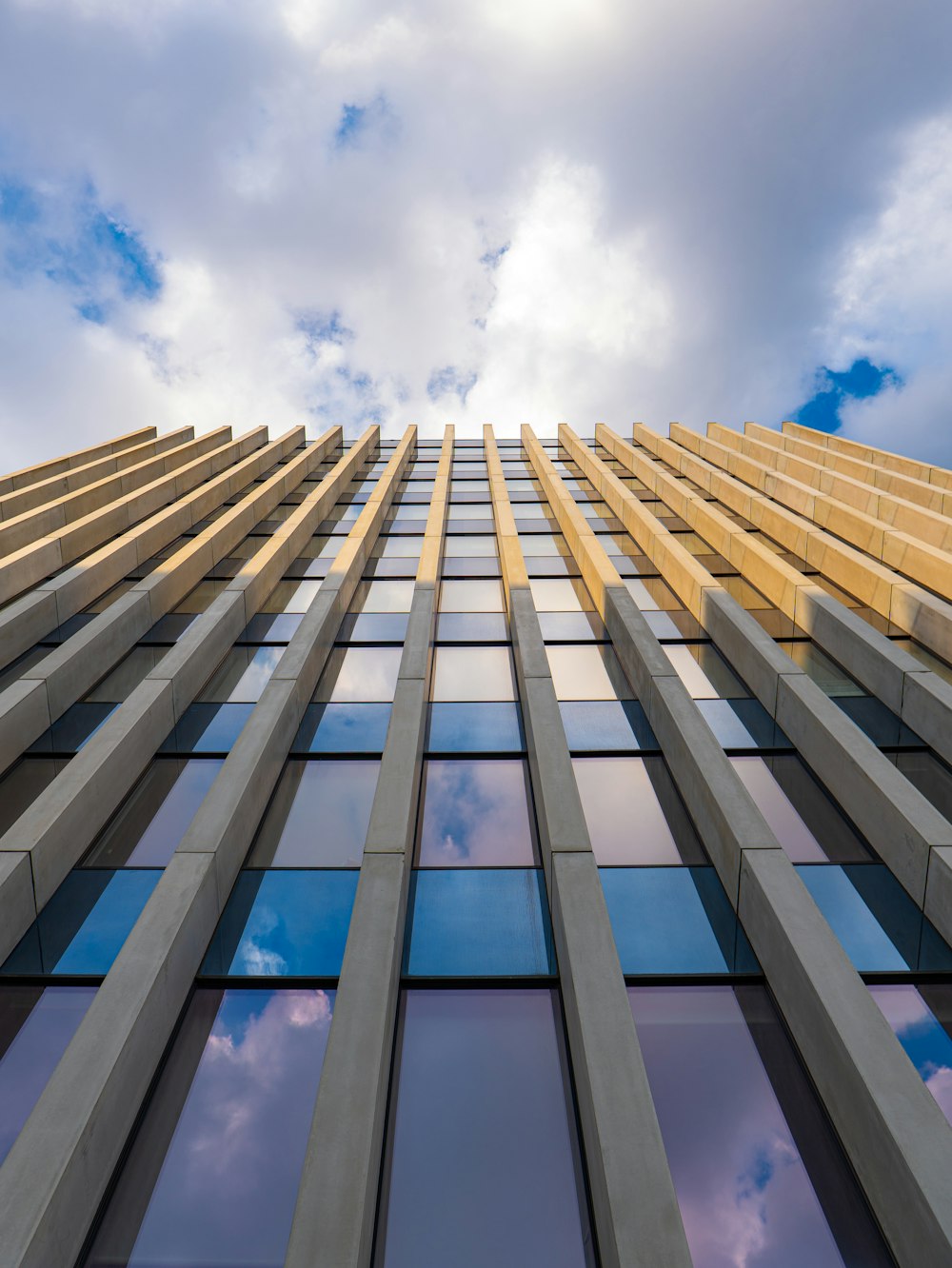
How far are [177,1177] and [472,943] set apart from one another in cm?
357

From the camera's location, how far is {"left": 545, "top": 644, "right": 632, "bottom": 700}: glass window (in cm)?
1484

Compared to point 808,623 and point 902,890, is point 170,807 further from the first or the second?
point 808,623

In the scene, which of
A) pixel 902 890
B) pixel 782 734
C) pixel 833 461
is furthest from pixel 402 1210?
pixel 833 461

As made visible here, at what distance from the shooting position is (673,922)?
929cm

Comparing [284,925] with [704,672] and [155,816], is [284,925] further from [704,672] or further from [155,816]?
[704,672]

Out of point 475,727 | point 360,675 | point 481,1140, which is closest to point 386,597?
point 360,675

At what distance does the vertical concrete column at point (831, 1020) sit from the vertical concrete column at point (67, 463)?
2384 cm

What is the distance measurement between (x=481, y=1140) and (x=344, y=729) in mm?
7540

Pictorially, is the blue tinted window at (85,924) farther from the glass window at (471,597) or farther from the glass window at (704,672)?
the glass window at (471,597)

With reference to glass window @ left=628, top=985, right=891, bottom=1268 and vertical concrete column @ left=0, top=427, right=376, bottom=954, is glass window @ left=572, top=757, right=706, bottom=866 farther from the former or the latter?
vertical concrete column @ left=0, top=427, right=376, bottom=954

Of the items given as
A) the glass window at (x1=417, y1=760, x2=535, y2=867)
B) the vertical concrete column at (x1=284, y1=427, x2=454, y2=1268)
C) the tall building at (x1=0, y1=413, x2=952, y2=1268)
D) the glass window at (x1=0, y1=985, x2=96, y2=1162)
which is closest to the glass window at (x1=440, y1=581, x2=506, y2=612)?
the tall building at (x1=0, y1=413, x2=952, y2=1268)

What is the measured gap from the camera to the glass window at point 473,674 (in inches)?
590

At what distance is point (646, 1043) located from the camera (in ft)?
26.3

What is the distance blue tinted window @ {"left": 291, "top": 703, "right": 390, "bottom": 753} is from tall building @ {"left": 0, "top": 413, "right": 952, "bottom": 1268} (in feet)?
0.25
